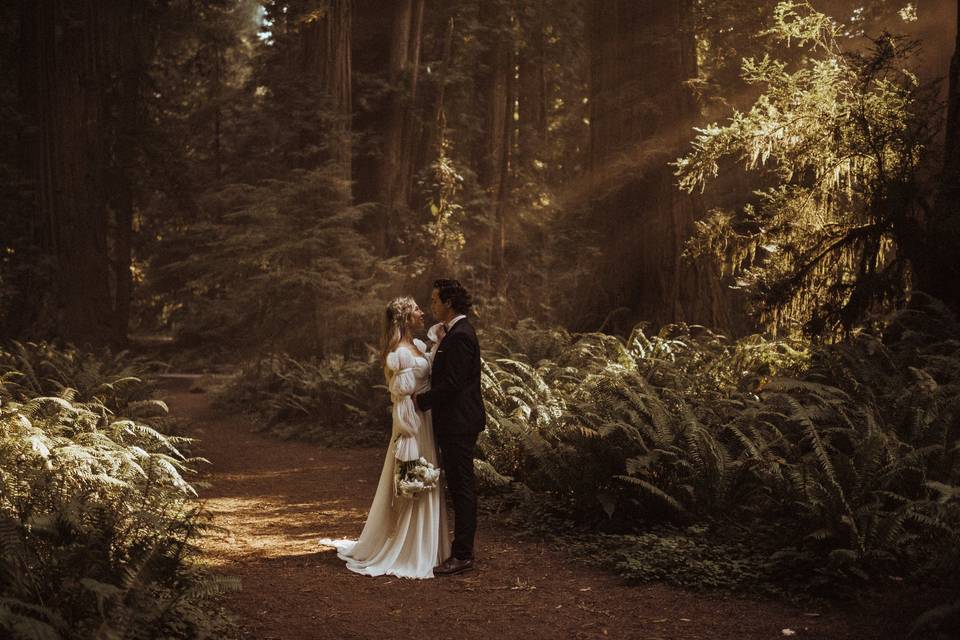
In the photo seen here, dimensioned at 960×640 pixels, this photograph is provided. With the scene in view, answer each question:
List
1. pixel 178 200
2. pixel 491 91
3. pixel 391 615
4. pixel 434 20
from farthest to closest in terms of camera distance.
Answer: pixel 491 91 < pixel 434 20 < pixel 178 200 < pixel 391 615

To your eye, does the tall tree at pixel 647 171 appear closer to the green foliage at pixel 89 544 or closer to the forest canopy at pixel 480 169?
the forest canopy at pixel 480 169

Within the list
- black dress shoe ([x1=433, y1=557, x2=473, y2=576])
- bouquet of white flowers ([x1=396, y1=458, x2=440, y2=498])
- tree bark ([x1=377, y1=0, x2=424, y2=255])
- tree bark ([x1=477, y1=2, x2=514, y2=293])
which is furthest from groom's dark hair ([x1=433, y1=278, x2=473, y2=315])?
tree bark ([x1=477, y1=2, x2=514, y2=293])

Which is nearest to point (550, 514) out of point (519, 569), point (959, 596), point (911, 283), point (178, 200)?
point (519, 569)

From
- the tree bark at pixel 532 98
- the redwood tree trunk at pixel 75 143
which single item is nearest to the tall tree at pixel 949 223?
the redwood tree trunk at pixel 75 143

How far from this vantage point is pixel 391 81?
66.7 feet

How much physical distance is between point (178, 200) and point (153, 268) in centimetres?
685

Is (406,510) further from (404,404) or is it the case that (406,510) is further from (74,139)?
(74,139)

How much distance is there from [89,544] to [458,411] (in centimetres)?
278

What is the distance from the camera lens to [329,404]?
13625 mm

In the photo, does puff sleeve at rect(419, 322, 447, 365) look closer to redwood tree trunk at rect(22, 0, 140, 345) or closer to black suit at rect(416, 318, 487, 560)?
black suit at rect(416, 318, 487, 560)

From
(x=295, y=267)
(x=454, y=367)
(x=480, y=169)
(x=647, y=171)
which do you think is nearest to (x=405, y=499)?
(x=454, y=367)

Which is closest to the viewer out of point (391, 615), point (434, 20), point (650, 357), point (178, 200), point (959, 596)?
point (959, 596)

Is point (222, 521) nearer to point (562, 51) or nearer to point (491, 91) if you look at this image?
point (491, 91)

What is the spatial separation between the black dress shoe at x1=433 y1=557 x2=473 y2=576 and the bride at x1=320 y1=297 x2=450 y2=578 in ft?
0.27
